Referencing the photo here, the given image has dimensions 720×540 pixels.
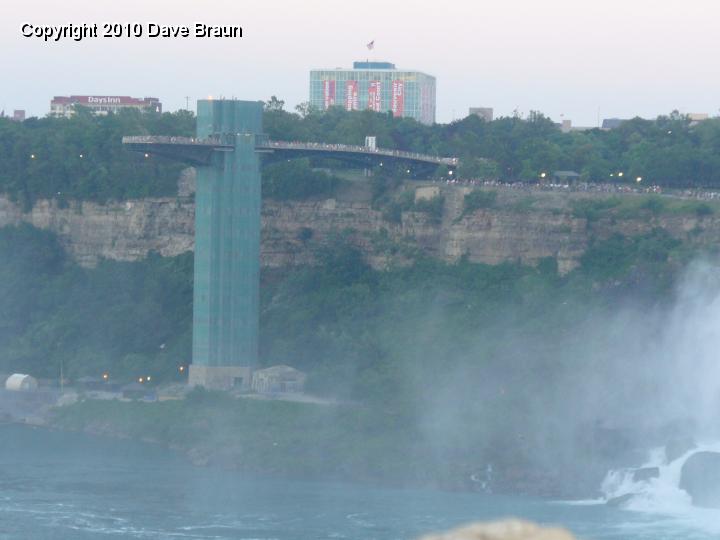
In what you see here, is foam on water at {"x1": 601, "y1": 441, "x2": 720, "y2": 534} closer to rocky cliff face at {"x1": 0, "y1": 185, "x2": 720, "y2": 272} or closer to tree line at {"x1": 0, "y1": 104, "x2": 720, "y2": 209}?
rocky cliff face at {"x1": 0, "y1": 185, "x2": 720, "y2": 272}

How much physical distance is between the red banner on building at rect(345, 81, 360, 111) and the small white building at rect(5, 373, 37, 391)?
1639 inches

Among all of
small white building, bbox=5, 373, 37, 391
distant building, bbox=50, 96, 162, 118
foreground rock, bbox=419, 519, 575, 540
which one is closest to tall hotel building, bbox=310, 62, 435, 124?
distant building, bbox=50, 96, 162, 118

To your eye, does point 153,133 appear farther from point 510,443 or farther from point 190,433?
point 510,443

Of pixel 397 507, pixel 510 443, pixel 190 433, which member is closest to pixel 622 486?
pixel 510 443

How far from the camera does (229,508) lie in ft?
69.2

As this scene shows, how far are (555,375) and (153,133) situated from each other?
15.1 m

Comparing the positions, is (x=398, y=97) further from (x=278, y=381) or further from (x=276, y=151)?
(x=278, y=381)

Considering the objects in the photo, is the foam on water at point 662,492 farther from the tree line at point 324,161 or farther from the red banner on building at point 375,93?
the red banner on building at point 375,93

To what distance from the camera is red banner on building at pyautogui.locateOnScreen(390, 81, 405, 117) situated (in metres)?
70.7

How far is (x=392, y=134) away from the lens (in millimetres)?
42625

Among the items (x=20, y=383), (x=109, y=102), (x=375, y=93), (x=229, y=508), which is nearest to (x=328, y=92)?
(x=375, y=93)

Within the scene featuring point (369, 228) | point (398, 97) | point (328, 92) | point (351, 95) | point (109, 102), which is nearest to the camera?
point (369, 228)

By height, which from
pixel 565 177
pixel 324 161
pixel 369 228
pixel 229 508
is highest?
pixel 324 161

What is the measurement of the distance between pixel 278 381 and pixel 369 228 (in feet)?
20.4
